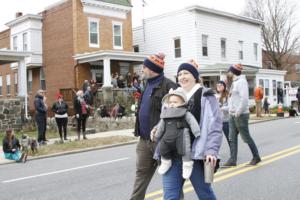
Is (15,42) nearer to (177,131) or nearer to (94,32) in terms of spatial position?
(94,32)

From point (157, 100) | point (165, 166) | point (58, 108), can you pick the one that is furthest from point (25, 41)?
point (165, 166)

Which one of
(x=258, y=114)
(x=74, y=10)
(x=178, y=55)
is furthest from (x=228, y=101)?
(x=178, y=55)

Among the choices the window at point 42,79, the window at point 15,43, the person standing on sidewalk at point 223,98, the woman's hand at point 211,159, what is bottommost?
the woman's hand at point 211,159

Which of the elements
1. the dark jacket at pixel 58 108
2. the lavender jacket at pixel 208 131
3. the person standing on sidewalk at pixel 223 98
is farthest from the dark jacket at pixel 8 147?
the lavender jacket at pixel 208 131

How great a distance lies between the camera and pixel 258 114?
965 inches

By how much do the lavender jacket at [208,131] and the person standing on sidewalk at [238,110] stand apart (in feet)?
14.3

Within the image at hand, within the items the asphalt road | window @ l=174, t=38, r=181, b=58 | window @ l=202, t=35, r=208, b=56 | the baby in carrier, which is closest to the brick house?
window @ l=174, t=38, r=181, b=58

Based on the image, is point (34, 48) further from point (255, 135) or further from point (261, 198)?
point (261, 198)

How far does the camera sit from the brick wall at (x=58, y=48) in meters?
29.1

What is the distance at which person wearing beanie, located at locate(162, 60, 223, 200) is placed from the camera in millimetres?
4035

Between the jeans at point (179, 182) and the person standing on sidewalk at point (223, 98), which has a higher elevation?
the person standing on sidewalk at point (223, 98)

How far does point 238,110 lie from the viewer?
8.37 m

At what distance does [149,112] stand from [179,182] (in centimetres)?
114

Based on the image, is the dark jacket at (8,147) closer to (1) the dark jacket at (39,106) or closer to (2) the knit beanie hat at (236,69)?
(1) the dark jacket at (39,106)
